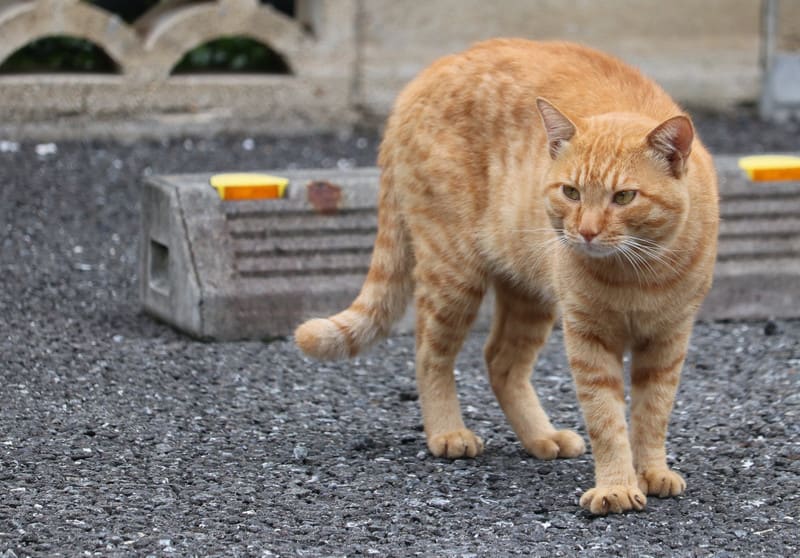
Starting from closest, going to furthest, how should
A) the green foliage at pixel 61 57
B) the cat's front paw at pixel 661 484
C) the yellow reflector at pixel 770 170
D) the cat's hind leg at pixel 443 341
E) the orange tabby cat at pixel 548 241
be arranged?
the orange tabby cat at pixel 548 241 → the cat's front paw at pixel 661 484 → the cat's hind leg at pixel 443 341 → the yellow reflector at pixel 770 170 → the green foliage at pixel 61 57

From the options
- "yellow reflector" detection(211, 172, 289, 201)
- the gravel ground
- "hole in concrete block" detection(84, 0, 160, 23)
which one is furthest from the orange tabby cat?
"hole in concrete block" detection(84, 0, 160, 23)

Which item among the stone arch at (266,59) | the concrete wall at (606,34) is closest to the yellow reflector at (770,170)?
the concrete wall at (606,34)

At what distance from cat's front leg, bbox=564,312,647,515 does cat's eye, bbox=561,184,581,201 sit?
39cm

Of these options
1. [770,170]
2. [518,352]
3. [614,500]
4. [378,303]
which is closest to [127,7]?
[770,170]

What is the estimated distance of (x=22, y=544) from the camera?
369cm

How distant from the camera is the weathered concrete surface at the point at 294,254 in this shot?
5.80m

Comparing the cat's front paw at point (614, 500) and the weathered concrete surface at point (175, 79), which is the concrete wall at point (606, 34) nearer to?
the weathered concrete surface at point (175, 79)

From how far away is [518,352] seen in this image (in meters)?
4.83

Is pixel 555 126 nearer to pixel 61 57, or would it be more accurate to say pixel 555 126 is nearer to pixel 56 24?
pixel 56 24

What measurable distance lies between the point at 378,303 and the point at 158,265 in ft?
5.77

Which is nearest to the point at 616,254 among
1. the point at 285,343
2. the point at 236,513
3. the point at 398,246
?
the point at 398,246

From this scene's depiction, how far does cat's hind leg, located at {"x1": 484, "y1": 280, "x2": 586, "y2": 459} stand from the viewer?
475 cm

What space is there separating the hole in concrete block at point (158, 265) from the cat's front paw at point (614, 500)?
2.72 m

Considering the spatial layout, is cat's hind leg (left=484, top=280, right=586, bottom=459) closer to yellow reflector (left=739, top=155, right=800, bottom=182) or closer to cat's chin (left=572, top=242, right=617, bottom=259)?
cat's chin (left=572, top=242, right=617, bottom=259)
